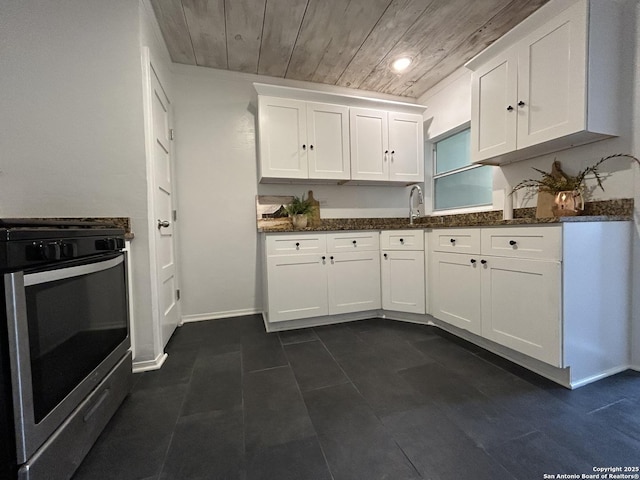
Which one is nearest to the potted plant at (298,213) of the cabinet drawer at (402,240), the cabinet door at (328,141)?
the cabinet door at (328,141)

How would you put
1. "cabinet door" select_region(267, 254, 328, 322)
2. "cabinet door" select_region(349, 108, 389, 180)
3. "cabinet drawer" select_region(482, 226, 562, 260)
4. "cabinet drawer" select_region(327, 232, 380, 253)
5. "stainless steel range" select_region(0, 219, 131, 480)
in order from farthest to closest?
"cabinet door" select_region(349, 108, 389, 180)
"cabinet drawer" select_region(327, 232, 380, 253)
"cabinet door" select_region(267, 254, 328, 322)
"cabinet drawer" select_region(482, 226, 562, 260)
"stainless steel range" select_region(0, 219, 131, 480)

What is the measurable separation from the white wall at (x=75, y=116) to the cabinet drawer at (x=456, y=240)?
2174mm

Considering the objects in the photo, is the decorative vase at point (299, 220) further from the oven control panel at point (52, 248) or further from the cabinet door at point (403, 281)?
the oven control panel at point (52, 248)

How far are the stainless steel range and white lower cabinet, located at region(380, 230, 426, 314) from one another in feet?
6.69

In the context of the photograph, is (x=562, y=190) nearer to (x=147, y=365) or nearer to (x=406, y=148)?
(x=406, y=148)

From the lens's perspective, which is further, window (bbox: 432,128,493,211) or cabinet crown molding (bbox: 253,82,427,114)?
window (bbox: 432,128,493,211)

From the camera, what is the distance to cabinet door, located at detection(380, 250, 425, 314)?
2318 mm

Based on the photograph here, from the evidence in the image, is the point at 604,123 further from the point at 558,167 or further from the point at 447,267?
the point at 447,267

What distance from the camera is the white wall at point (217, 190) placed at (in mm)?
2521

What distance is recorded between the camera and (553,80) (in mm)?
1571

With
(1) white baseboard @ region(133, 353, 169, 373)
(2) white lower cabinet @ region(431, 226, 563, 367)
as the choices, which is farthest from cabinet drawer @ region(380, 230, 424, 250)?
(1) white baseboard @ region(133, 353, 169, 373)

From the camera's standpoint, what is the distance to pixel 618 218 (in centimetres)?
149

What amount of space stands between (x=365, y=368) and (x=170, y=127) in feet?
8.51

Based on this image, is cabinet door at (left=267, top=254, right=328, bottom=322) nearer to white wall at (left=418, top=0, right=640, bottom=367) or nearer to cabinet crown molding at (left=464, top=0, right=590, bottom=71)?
white wall at (left=418, top=0, right=640, bottom=367)
